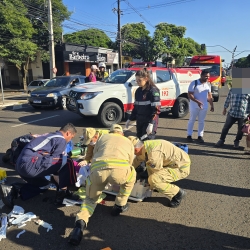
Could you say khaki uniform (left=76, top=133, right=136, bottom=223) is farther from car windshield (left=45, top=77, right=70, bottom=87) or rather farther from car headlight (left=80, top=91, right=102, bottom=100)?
car windshield (left=45, top=77, right=70, bottom=87)

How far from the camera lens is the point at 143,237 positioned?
2732mm

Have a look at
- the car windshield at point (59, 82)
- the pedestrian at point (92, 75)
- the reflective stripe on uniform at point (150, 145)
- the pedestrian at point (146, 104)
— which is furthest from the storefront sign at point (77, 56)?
the reflective stripe on uniform at point (150, 145)

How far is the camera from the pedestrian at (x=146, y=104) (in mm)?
4262

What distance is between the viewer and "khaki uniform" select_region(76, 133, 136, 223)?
8.74 ft

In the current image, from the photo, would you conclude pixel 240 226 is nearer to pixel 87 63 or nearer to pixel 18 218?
pixel 18 218

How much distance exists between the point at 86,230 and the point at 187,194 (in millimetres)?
1634

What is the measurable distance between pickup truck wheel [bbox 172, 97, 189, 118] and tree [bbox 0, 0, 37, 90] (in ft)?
53.9

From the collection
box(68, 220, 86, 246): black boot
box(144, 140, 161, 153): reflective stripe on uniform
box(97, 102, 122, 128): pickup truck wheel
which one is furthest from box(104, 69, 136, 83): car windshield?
box(68, 220, 86, 246): black boot

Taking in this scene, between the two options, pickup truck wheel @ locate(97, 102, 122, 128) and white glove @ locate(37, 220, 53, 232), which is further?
pickup truck wheel @ locate(97, 102, 122, 128)

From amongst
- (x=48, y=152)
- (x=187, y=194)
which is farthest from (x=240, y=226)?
(x=48, y=152)

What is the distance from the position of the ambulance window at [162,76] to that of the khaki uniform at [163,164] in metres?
5.47

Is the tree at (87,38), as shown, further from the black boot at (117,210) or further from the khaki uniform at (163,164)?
the black boot at (117,210)

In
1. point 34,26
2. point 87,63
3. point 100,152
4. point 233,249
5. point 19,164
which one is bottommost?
point 233,249

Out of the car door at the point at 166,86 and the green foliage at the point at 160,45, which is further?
the green foliage at the point at 160,45
